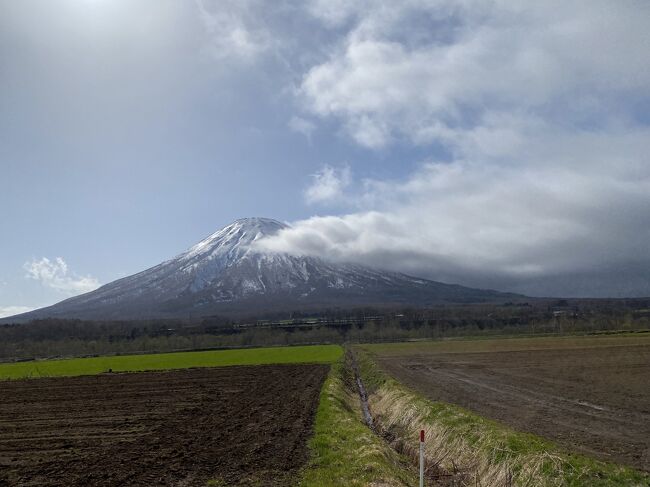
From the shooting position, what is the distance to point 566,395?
26.5 meters

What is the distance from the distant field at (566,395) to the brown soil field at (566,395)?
0.03 metres

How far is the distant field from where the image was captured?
52.0 feet

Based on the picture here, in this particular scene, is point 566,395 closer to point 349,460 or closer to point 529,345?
point 349,460

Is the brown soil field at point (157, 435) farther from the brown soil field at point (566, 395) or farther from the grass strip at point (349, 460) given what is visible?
the brown soil field at point (566, 395)

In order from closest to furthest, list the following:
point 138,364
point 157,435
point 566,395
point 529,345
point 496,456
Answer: point 496,456 < point 157,435 < point 566,395 < point 138,364 < point 529,345


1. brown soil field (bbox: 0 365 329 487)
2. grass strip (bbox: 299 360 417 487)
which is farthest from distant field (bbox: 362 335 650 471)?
brown soil field (bbox: 0 365 329 487)

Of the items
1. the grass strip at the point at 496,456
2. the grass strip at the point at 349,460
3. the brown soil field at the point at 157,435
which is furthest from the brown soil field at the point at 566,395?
the brown soil field at the point at 157,435

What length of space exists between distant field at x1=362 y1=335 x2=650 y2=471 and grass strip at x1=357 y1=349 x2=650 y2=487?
6.58ft

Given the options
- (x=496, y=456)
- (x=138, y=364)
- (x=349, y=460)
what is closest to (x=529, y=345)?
(x=138, y=364)

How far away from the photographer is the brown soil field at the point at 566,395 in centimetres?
1580

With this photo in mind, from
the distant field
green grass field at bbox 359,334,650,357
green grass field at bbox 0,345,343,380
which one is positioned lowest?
green grass field at bbox 359,334,650,357

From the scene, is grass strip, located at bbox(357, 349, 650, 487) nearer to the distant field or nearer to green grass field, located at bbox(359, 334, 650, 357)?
the distant field

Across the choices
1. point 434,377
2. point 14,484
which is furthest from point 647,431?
point 434,377

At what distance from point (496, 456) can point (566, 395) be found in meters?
16.3
